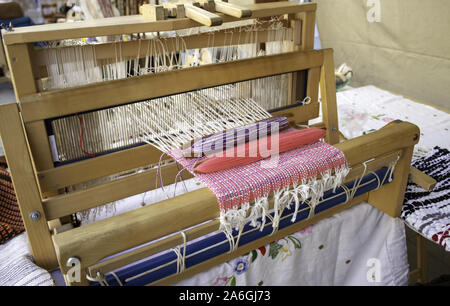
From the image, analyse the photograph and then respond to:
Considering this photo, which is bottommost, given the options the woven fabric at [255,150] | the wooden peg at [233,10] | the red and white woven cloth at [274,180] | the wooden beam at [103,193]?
the wooden beam at [103,193]

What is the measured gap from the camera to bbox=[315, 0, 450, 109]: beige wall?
2318 mm

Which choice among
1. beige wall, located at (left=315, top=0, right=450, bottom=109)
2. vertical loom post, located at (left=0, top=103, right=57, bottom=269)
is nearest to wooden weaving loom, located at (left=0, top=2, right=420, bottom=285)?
vertical loom post, located at (left=0, top=103, right=57, bottom=269)

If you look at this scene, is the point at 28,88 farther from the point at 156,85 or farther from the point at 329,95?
the point at 329,95

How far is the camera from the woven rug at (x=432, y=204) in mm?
1137

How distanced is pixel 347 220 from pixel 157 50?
84 centimetres

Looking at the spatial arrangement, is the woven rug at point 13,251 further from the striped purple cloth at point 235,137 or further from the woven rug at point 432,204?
the woven rug at point 432,204

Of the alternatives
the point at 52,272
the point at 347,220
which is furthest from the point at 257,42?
the point at 52,272

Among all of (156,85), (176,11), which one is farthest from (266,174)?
(176,11)

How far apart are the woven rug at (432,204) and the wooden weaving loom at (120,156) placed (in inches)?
2.4

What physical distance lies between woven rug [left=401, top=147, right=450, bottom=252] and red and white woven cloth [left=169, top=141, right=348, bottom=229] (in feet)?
1.24

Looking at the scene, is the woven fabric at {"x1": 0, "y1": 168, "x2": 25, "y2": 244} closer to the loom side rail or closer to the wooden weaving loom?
the wooden weaving loom

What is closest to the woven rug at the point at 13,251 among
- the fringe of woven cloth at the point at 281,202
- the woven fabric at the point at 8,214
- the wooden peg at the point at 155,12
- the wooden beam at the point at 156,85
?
the woven fabric at the point at 8,214

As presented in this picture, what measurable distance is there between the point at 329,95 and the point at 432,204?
0.52m

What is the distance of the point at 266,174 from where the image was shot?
3.10ft
